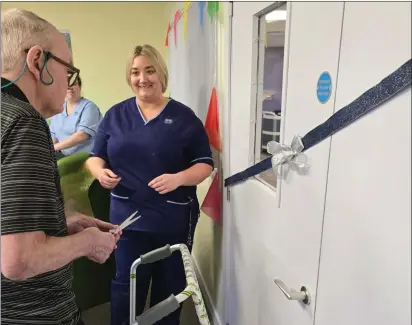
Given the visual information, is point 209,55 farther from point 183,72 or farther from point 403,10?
point 403,10

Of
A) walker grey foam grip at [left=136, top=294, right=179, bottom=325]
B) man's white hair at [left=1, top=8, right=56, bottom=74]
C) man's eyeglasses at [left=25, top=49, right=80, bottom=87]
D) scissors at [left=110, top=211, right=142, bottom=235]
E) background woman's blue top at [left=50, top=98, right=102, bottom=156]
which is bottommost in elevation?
walker grey foam grip at [left=136, top=294, right=179, bottom=325]

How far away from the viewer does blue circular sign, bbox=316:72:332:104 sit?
85 centimetres

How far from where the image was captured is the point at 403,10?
62cm

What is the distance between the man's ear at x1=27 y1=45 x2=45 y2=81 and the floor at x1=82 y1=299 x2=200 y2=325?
5.68 ft

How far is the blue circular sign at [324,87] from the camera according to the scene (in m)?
0.85

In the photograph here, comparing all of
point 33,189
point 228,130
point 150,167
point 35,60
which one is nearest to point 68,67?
point 35,60

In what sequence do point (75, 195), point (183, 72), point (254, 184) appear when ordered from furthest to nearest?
point (183, 72), point (75, 195), point (254, 184)

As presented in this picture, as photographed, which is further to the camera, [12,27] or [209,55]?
[209,55]

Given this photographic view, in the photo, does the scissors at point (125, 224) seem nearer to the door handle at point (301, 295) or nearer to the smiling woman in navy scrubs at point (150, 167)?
the smiling woman in navy scrubs at point (150, 167)

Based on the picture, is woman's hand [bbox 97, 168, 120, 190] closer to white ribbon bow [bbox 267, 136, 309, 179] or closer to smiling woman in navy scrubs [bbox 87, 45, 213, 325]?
smiling woman in navy scrubs [bbox 87, 45, 213, 325]

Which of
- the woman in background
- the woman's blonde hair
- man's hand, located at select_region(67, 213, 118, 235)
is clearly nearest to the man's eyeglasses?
man's hand, located at select_region(67, 213, 118, 235)

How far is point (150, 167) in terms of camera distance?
161 centimetres

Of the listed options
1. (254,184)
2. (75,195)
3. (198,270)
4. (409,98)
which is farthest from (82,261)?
(409,98)

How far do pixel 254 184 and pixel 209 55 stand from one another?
890mm
